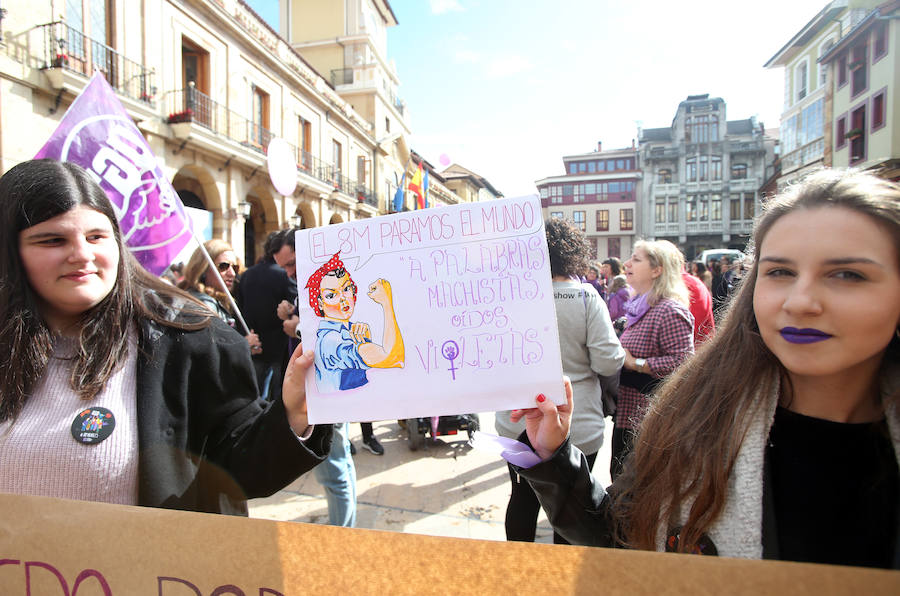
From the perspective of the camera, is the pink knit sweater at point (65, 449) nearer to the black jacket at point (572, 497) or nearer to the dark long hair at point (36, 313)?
the dark long hair at point (36, 313)

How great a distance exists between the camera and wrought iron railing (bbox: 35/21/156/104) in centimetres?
769

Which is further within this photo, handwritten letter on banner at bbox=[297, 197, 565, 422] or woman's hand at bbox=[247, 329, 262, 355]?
woman's hand at bbox=[247, 329, 262, 355]

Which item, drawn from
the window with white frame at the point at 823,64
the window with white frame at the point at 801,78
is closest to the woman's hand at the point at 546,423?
the window with white frame at the point at 823,64

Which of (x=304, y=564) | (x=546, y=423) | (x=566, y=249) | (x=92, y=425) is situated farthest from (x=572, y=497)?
(x=566, y=249)

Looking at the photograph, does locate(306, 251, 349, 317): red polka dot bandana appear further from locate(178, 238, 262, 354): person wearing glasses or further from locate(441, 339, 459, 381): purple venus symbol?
locate(178, 238, 262, 354): person wearing glasses

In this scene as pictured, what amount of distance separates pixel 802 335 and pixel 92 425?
1.56 m

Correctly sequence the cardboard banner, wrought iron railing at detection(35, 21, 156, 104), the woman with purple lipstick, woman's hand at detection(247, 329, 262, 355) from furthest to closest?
wrought iron railing at detection(35, 21, 156, 104) < woman's hand at detection(247, 329, 262, 355) < the woman with purple lipstick < the cardboard banner

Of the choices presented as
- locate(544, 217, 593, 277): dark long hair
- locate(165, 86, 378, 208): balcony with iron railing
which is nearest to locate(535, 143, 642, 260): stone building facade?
locate(165, 86, 378, 208): balcony with iron railing

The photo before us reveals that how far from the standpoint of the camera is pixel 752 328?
3.63 ft

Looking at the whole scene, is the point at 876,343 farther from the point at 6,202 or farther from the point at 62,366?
the point at 6,202

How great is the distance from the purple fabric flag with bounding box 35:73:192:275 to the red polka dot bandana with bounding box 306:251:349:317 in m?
1.73

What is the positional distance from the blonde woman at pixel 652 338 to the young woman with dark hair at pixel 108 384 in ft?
6.05

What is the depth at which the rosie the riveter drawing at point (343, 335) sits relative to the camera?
3.63 feet

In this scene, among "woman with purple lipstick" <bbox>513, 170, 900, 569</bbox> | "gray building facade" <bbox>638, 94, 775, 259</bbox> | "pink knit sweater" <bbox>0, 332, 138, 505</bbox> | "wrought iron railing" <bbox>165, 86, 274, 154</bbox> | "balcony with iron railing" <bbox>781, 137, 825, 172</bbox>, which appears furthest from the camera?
"gray building facade" <bbox>638, 94, 775, 259</bbox>
